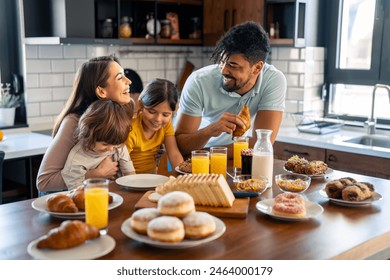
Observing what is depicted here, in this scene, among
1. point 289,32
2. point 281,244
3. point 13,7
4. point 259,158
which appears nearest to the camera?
point 281,244

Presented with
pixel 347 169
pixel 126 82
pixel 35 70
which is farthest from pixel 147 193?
pixel 35 70

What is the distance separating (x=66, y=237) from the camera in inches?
50.0

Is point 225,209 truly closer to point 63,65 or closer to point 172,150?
point 172,150

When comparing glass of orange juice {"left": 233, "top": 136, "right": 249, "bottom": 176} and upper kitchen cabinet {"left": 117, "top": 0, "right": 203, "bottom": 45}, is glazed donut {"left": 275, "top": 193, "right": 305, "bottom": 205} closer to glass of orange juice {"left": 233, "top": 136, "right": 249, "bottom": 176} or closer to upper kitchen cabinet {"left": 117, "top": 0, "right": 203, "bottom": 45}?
glass of orange juice {"left": 233, "top": 136, "right": 249, "bottom": 176}

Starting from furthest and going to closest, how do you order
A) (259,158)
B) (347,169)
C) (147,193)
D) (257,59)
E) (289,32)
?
(289,32) → (347,169) → (257,59) → (259,158) → (147,193)

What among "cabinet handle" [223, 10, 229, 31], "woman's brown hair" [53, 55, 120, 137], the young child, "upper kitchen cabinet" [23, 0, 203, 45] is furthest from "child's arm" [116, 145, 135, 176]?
"cabinet handle" [223, 10, 229, 31]

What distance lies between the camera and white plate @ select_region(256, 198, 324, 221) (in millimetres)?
1554

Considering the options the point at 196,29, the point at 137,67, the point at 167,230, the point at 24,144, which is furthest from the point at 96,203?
the point at 196,29

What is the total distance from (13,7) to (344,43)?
8.79ft

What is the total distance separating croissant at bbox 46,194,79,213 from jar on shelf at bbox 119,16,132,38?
2593 mm

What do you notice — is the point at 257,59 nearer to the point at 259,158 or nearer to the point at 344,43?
the point at 259,158

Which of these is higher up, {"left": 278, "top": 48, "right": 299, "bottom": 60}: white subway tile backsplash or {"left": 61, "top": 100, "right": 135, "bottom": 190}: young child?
{"left": 278, "top": 48, "right": 299, "bottom": 60}: white subway tile backsplash

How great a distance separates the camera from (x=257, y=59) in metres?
2.57

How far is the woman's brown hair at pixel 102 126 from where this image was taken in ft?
6.54
